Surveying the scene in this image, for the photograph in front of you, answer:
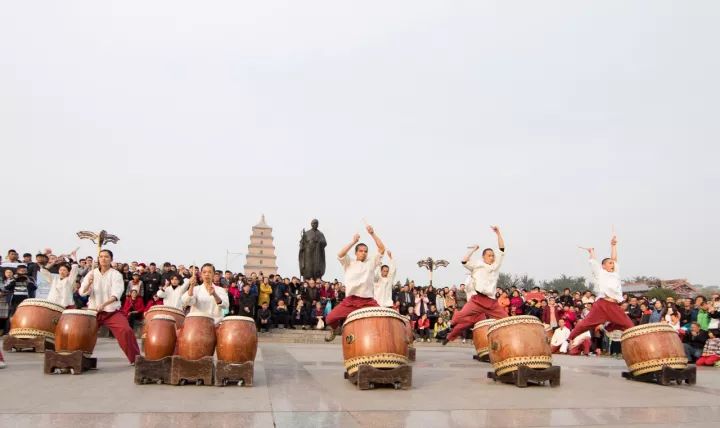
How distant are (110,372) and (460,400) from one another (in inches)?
183

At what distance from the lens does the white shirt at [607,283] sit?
8.95 meters

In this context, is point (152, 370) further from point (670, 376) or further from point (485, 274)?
point (670, 376)

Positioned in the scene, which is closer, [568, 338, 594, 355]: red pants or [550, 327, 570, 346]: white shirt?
[568, 338, 594, 355]: red pants

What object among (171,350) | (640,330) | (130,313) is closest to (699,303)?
(640,330)

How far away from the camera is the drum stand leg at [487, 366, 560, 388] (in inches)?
281

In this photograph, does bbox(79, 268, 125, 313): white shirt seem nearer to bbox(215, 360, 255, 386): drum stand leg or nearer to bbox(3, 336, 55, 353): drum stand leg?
bbox(3, 336, 55, 353): drum stand leg

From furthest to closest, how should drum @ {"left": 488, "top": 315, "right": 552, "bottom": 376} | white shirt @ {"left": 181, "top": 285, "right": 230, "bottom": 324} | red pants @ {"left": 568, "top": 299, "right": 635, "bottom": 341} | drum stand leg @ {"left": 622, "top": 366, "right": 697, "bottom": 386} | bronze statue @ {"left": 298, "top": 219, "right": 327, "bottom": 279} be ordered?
bronze statue @ {"left": 298, "top": 219, "right": 327, "bottom": 279}
red pants @ {"left": 568, "top": 299, "right": 635, "bottom": 341}
white shirt @ {"left": 181, "top": 285, "right": 230, "bottom": 324}
drum stand leg @ {"left": 622, "top": 366, "right": 697, "bottom": 386}
drum @ {"left": 488, "top": 315, "right": 552, "bottom": 376}

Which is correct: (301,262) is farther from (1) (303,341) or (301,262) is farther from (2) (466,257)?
(2) (466,257)

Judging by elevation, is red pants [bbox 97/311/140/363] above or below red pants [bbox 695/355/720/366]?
above

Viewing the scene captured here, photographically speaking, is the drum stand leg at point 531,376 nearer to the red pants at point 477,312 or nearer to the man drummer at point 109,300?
the red pants at point 477,312

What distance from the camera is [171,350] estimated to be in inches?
280

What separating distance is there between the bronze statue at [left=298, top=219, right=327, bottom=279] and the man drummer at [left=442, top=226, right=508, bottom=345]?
11001 millimetres

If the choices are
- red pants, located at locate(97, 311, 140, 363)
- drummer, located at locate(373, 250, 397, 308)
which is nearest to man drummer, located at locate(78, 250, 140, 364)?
red pants, located at locate(97, 311, 140, 363)

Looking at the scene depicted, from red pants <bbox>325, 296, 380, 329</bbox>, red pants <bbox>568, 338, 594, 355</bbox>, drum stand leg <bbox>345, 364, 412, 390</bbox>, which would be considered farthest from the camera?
red pants <bbox>568, 338, 594, 355</bbox>
